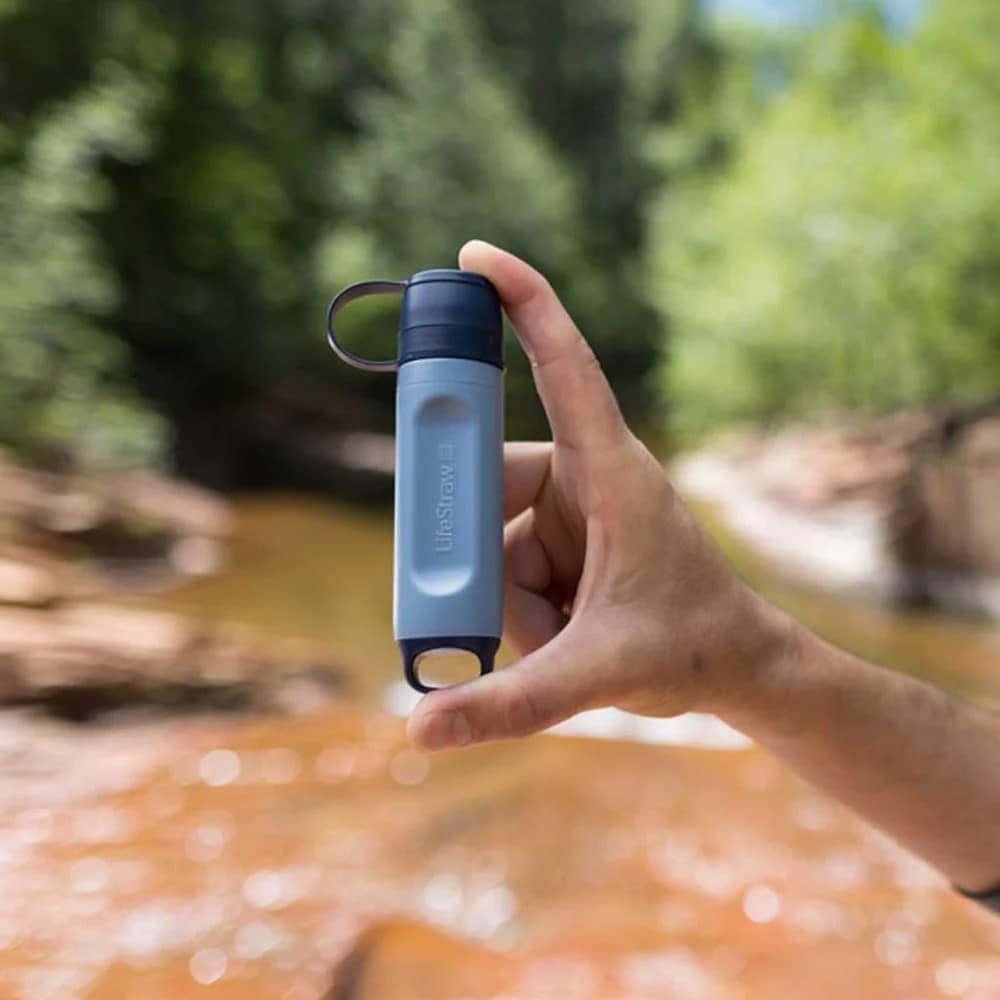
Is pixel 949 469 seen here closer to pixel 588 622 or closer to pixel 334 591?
pixel 334 591

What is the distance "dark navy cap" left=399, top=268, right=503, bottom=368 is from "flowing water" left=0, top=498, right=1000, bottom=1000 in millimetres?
853

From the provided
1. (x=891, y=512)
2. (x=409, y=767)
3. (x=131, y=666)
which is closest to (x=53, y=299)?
(x=131, y=666)

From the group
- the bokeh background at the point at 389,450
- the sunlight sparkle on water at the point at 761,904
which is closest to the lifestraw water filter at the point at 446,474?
the bokeh background at the point at 389,450

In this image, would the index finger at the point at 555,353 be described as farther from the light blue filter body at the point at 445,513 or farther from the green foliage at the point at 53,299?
the green foliage at the point at 53,299

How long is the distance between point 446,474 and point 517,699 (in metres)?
0.17

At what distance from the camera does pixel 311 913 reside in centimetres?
147

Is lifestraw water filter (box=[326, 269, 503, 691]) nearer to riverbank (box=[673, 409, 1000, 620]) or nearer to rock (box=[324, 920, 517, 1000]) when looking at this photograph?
rock (box=[324, 920, 517, 1000])

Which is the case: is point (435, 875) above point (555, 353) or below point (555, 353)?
below

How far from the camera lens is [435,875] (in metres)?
1.68

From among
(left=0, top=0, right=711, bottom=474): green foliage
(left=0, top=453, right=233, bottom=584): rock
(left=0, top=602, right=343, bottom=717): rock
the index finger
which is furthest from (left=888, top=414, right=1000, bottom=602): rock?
the index finger

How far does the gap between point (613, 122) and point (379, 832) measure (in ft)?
39.4

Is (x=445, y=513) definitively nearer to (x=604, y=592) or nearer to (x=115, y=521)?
(x=604, y=592)

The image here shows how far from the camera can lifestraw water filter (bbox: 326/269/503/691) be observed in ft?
2.50

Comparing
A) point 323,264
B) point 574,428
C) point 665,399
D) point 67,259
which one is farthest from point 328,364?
point 574,428
